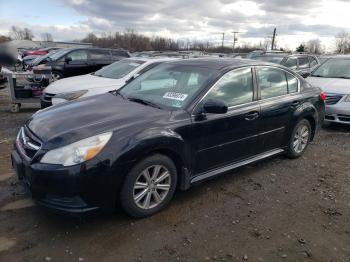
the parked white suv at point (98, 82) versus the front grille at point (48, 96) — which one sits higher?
the parked white suv at point (98, 82)

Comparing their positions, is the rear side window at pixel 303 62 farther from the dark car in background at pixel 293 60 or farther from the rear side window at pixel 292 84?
the rear side window at pixel 292 84

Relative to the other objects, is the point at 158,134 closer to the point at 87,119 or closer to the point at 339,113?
the point at 87,119

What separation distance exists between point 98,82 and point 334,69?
238 inches

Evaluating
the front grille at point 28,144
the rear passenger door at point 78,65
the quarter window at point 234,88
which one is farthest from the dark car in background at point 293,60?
the front grille at point 28,144

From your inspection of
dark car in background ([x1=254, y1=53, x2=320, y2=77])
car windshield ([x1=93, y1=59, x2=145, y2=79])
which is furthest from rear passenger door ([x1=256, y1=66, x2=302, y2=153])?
dark car in background ([x1=254, y1=53, x2=320, y2=77])

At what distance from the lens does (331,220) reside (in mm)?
3707

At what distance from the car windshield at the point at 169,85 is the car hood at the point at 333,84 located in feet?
15.3

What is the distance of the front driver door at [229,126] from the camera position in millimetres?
3877

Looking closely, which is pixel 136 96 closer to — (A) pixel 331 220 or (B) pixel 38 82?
(A) pixel 331 220

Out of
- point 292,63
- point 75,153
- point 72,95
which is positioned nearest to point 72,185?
point 75,153

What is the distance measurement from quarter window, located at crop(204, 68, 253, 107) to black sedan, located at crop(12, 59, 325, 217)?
1 centimetres

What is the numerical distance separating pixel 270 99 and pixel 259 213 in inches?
67.3

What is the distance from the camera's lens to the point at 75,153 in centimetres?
304

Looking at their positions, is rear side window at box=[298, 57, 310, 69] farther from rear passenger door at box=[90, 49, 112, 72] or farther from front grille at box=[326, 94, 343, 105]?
rear passenger door at box=[90, 49, 112, 72]
